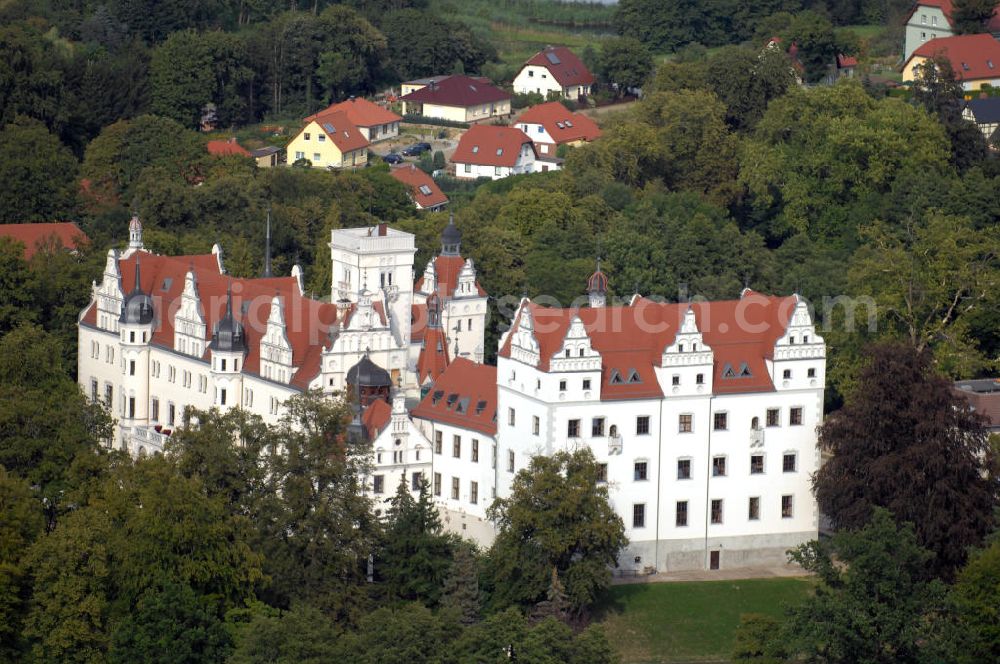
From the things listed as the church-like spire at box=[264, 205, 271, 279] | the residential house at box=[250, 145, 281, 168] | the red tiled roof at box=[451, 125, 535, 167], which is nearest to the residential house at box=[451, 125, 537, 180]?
the red tiled roof at box=[451, 125, 535, 167]

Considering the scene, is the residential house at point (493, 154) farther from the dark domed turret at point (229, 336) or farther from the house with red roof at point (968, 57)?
the dark domed turret at point (229, 336)

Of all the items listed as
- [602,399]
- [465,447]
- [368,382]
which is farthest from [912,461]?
[368,382]

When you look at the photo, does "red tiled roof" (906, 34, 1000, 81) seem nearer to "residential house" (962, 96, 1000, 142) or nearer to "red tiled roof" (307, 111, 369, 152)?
"residential house" (962, 96, 1000, 142)

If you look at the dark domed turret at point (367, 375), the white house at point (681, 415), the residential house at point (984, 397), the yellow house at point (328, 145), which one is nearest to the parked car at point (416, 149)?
the yellow house at point (328, 145)

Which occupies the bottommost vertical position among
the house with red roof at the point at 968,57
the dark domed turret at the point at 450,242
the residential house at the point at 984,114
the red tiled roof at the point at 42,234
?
the dark domed turret at the point at 450,242

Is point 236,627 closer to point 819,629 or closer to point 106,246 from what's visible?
point 819,629

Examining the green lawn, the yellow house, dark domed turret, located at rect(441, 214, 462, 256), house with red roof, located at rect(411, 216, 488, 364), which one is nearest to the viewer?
the green lawn

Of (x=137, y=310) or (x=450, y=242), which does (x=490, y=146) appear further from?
(x=137, y=310)
